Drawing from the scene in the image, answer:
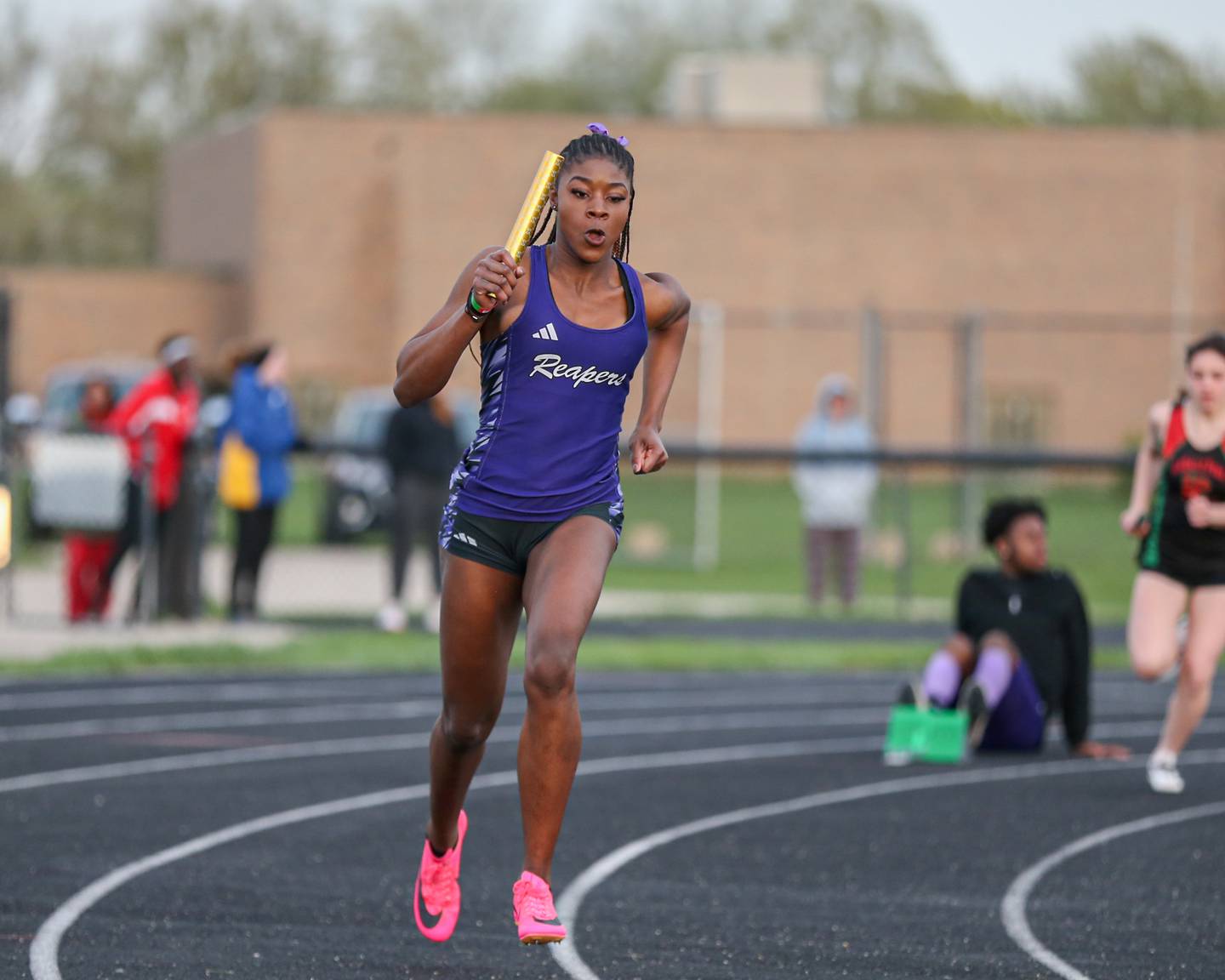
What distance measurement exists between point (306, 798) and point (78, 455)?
7933mm

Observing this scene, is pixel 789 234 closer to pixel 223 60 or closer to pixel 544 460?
pixel 223 60

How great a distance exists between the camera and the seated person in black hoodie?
1124cm

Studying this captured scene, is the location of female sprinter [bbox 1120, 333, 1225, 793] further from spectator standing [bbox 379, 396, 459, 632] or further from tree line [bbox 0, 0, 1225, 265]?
tree line [bbox 0, 0, 1225, 265]

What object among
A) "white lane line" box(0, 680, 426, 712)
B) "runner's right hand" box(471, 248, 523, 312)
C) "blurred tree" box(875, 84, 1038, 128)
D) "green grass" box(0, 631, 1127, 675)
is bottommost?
"green grass" box(0, 631, 1127, 675)

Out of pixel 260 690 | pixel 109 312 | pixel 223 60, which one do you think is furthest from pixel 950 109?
pixel 260 690

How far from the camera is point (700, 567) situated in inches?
1017

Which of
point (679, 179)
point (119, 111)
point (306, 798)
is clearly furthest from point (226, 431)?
point (119, 111)

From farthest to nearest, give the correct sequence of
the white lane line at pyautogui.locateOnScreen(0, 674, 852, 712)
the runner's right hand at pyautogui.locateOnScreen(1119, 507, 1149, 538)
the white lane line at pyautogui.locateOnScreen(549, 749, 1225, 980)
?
1. the white lane line at pyautogui.locateOnScreen(0, 674, 852, 712)
2. the runner's right hand at pyautogui.locateOnScreen(1119, 507, 1149, 538)
3. the white lane line at pyautogui.locateOnScreen(549, 749, 1225, 980)

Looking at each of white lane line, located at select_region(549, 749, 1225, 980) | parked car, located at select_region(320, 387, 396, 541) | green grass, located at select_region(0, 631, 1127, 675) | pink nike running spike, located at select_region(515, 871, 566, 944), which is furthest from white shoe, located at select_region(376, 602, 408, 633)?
pink nike running spike, located at select_region(515, 871, 566, 944)

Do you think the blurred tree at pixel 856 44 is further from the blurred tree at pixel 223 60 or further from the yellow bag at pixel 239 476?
the yellow bag at pixel 239 476

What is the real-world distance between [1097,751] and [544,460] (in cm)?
606

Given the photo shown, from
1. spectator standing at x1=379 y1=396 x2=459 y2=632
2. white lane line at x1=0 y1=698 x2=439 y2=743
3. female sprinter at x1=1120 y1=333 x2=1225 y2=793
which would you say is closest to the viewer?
female sprinter at x1=1120 y1=333 x2=1225 y2=793

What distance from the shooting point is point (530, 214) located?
5730 mm

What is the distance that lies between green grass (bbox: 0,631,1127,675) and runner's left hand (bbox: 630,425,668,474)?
9.13 m
